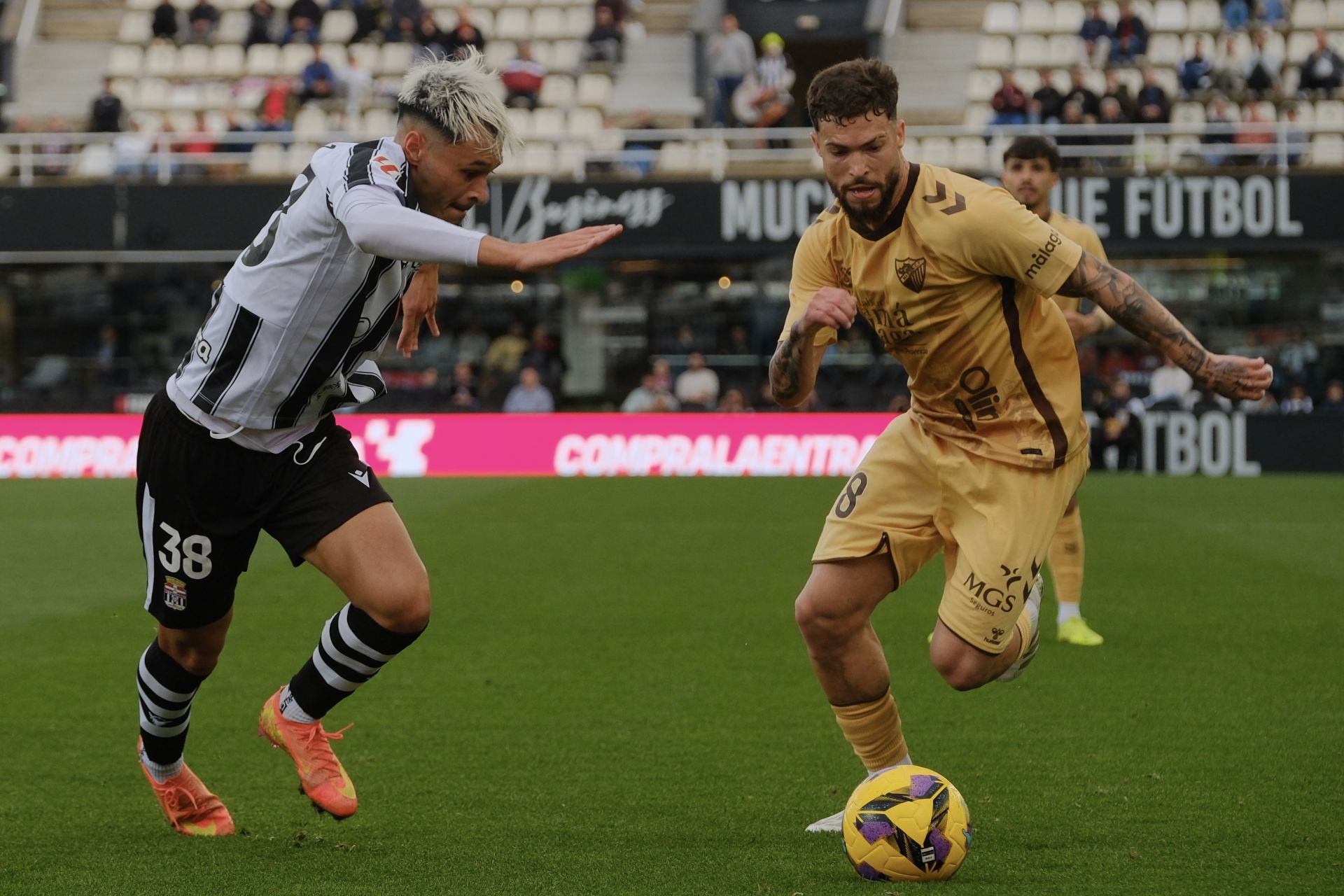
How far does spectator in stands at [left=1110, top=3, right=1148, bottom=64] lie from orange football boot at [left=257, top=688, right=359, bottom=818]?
24.3 m

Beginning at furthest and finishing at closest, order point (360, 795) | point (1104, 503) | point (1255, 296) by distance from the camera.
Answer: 1. point (1255, 296)
2. point (1104, 503)
3. point (360, 795)

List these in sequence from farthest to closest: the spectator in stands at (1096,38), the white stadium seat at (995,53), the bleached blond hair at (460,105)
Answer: the white stadium seat at (995,53), the spectator in stands at (1096,38), the bleached blond hair at (460,105)

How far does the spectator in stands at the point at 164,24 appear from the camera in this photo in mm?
29500

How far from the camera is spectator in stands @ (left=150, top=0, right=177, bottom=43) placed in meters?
29.5

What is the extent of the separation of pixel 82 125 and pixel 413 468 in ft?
33.8

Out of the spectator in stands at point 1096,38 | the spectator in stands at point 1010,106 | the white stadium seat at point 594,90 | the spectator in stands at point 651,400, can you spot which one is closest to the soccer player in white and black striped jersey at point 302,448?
the spectator in stands at point 651,400

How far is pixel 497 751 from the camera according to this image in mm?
6355

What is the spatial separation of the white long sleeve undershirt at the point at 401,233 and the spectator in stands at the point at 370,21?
25453mm

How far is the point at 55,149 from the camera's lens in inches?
1047

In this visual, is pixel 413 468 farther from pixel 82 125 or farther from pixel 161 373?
pixel 82 125

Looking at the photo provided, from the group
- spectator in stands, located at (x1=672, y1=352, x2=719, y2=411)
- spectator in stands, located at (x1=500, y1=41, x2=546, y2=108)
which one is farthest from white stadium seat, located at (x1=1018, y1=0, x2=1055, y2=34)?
spectator in stands, located at (x1=672, y1=352, x2=719, y2=411)

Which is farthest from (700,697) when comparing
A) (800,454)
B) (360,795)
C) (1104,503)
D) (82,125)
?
(82,125)

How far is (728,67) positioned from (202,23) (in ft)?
32.4

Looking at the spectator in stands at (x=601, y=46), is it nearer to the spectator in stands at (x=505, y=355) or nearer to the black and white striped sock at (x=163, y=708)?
the spectator in stands at (x=505, y=355)
